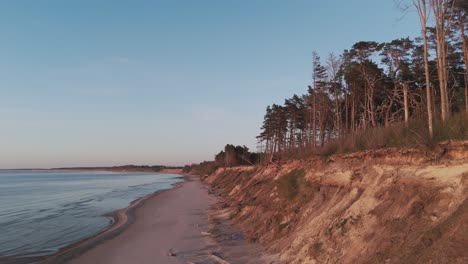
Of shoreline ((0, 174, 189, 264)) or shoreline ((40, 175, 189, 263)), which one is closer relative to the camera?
shoreline ((0, 174, 189, 264))

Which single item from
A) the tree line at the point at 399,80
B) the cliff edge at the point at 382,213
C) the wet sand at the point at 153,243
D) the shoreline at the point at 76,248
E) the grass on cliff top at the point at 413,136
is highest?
the tree line at the point at 399,80

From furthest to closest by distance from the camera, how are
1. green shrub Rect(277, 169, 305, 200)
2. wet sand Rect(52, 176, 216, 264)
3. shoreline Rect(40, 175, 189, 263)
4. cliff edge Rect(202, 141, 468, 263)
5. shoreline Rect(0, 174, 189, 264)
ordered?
green shrub Rect(277, 169, 305, 200)
shoreline Rect(40, 175, 189, 263)
shoreline Rect(0, 174, 189, 264)
wet sand Rect(52, 176, 216, 264)
cliff edge Rect(202, 141, 468, 263)

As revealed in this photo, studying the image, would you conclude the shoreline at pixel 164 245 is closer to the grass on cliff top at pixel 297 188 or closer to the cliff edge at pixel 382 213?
the cliff edge at pixel 382 213

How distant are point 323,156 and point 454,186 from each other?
9.89 meters

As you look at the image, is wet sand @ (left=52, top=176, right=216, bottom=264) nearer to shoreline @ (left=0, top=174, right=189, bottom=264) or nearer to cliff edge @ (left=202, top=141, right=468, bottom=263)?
shoreline @ (left=0, top=174, right=189, bottom=264)

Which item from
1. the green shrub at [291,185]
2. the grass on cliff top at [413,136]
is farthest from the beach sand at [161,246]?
Answer: the grass on cliff top at [413,136]

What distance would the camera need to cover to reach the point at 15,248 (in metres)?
17.6

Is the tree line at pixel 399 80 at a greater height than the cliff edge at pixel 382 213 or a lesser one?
greater

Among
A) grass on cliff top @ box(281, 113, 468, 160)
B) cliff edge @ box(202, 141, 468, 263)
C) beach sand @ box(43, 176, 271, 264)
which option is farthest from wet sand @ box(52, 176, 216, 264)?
grass on cliff top @ box(281, 113, 468, 160)

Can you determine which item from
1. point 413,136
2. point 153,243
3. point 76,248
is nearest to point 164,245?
point 153,243

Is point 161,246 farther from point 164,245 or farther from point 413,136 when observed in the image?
point 413,136

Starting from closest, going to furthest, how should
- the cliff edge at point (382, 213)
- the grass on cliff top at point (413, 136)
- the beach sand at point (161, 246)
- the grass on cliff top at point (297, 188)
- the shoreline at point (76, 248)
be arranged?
1. the cliff edge at point (382, 213)
2. the grass on cliff top at point (413, 136)
3. the beach sand at point (161, 246)
4. the shoreline at point (76, 248)
5. the grass on cliff top at point (297, 188)

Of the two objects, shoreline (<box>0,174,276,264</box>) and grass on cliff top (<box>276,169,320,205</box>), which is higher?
grass on cliff top (<box>276,169,320,205</box>)

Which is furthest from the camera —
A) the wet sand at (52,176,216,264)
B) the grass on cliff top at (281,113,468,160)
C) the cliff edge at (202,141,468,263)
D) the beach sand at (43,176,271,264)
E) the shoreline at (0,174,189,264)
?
the shoreline at (0,174,189,264)
